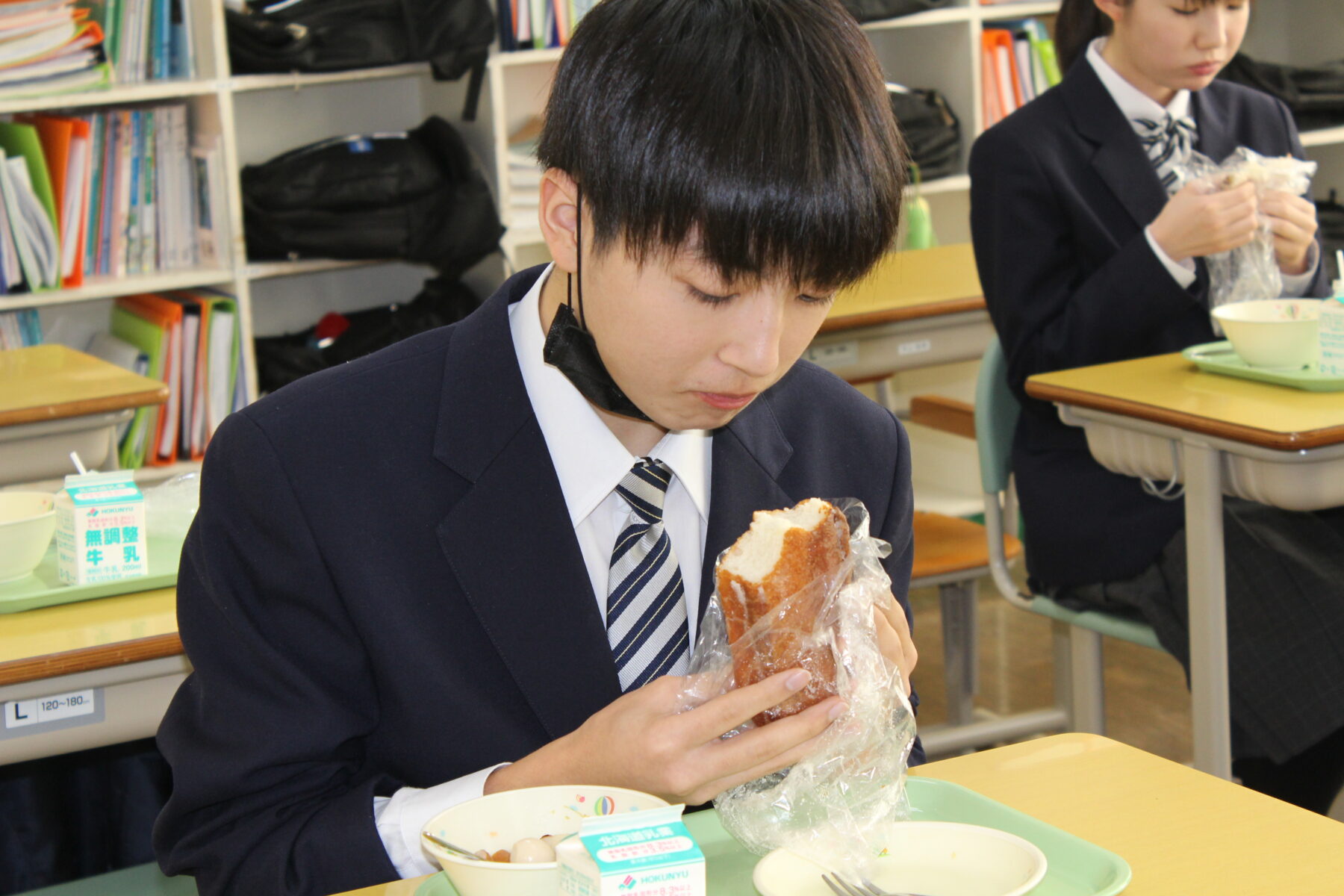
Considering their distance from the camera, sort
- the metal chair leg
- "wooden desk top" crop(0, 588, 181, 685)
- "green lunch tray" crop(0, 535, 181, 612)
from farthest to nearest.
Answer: the metal chair leg < "green lunch tray" crop(0, 535, 181, 612) < "wooden desk top" crop(0, 588, 181, 685)

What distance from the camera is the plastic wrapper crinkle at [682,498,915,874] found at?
2.95ft

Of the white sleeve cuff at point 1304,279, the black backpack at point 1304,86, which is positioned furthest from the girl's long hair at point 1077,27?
the black backpack at point 1304,86

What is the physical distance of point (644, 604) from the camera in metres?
1.13

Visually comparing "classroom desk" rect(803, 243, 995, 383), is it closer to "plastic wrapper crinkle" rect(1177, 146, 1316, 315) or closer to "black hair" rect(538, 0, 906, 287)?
"plastic wrapper crinkle" rect(1177, 146, 1316, 315)

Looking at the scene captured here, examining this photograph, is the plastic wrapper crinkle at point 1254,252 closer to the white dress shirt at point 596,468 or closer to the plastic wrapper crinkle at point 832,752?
the white dress shirt at point 596,468

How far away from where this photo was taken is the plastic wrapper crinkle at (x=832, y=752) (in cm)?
90

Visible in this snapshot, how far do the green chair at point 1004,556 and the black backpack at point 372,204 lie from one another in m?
1.39

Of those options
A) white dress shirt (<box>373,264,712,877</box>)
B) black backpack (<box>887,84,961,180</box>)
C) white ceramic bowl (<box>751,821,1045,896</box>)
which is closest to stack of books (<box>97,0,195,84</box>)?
black backpack (<box>887,84,961,180</box>)

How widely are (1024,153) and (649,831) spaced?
1.93 meters

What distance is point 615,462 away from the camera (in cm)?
115

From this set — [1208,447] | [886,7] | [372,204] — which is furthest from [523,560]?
[886,7]

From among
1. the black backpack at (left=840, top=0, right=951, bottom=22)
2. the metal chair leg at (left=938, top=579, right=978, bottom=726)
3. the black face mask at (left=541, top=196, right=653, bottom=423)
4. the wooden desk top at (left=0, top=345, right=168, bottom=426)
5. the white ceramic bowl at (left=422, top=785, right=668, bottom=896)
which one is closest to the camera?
the white ceramic bowl at (left=422, top=785, right=668, bottom=896)

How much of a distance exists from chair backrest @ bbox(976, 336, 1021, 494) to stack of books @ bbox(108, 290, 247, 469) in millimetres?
1677

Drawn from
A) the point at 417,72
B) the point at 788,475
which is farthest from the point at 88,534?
the point at 417,72
